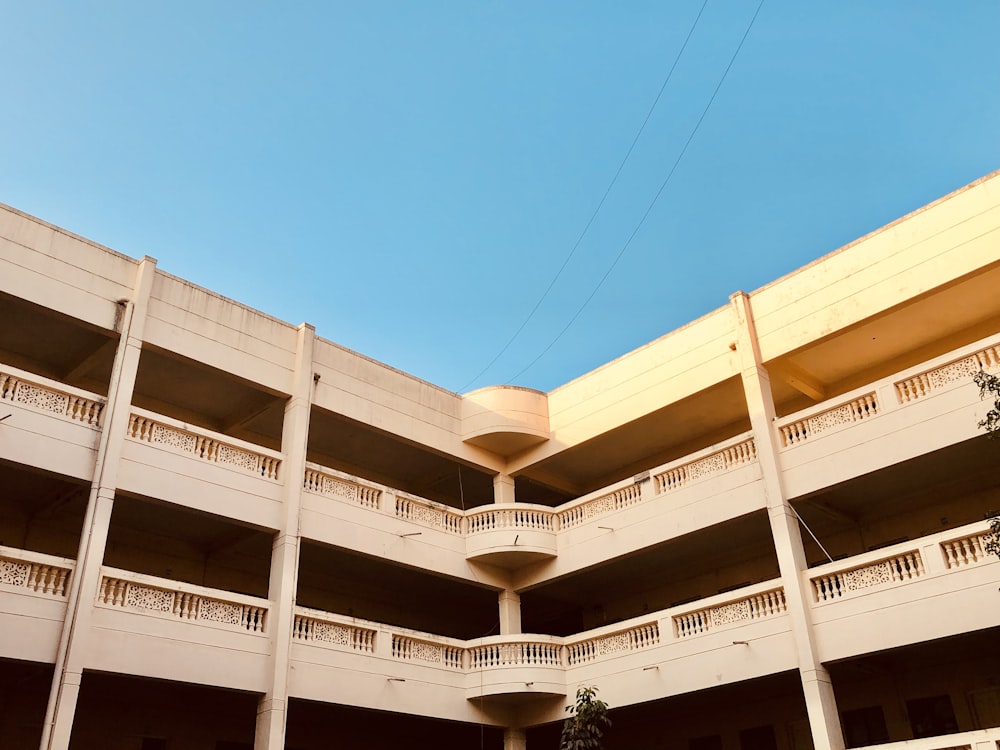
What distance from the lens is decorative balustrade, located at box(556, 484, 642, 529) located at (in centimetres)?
2094

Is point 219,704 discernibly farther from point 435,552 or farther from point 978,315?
point 978,315

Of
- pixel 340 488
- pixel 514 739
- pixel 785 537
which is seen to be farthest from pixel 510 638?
pixel 785 537

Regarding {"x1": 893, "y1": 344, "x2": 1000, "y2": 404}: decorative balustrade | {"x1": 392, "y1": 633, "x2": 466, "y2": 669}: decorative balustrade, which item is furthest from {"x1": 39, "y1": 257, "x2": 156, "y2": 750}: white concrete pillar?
{"x1": 893, "y1": 344, "x2": 1000, "y2": 404}: decorative balustrade

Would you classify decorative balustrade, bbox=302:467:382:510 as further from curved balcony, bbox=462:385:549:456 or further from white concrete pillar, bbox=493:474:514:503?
white concrete pillar, bbox=493:474:514:503

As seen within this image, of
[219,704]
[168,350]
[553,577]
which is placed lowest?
[219,704]

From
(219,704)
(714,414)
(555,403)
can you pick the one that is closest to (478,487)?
(555,403)

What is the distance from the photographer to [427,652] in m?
19.9

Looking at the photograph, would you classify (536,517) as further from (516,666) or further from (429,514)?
(516,666)

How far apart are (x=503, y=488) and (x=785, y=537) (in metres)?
8.15

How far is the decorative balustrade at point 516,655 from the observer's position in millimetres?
20078

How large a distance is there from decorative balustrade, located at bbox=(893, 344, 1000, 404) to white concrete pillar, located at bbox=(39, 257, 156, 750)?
1433 cm

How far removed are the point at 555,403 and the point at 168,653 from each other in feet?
37.2

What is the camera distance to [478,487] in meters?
25.9

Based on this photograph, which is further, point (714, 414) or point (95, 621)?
point (714, 414)
